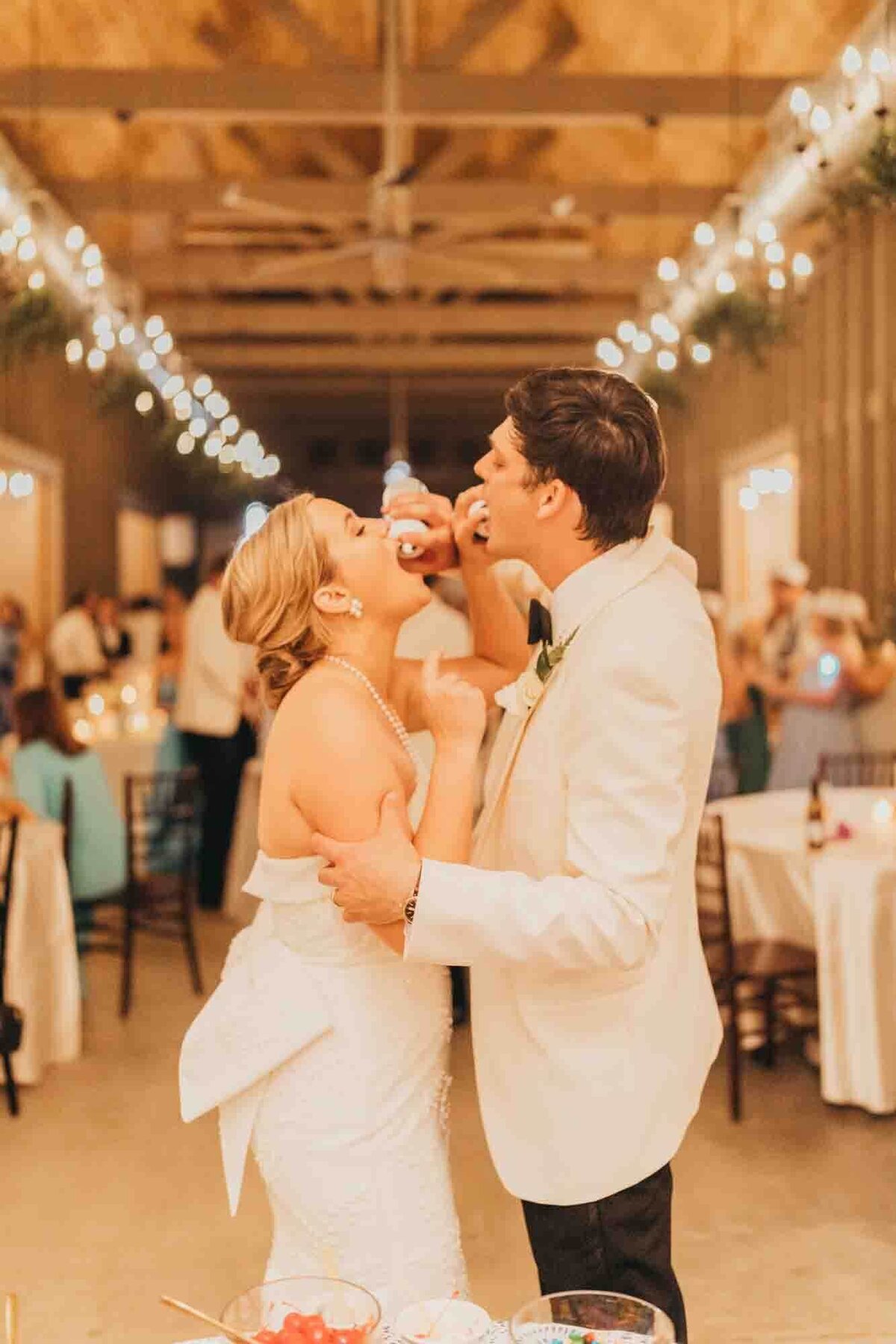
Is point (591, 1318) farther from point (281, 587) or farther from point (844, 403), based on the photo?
point (844, 403)

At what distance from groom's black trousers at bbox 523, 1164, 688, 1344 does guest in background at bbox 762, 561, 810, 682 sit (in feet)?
22.3

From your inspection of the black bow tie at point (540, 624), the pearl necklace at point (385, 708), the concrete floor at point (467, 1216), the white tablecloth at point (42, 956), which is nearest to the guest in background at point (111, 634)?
the white tablecloth at point (42, 956)

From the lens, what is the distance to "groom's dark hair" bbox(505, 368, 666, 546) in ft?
5.43

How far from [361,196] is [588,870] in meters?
9.34

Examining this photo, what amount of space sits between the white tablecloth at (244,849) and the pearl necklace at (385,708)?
4.70 metres

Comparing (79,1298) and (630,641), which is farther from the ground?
(630,641)

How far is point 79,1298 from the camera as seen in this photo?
10.9 feet

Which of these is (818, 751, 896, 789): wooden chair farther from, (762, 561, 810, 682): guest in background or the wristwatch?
the wristwatch

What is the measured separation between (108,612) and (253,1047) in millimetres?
10534

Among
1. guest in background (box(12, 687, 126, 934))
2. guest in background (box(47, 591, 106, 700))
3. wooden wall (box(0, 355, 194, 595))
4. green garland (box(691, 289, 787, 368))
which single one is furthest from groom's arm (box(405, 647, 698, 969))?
guest in background (box(47, 591, 106, 700))

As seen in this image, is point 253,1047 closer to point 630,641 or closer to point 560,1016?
point 560,1016

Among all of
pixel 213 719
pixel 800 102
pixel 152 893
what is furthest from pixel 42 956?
pixel 800 102

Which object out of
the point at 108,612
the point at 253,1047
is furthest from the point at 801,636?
the point at 253,1047

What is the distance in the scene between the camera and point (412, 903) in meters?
1.61
